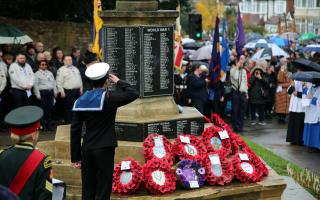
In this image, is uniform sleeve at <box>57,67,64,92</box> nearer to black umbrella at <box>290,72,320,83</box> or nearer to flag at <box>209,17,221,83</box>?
flag at <box>209,17,221,83</box>

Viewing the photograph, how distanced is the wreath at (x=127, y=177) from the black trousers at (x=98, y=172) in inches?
39.8

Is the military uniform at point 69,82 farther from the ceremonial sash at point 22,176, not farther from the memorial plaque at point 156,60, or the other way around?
the ceremonial sash at point 22,176

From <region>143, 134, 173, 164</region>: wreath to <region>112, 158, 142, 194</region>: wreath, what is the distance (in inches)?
14.1

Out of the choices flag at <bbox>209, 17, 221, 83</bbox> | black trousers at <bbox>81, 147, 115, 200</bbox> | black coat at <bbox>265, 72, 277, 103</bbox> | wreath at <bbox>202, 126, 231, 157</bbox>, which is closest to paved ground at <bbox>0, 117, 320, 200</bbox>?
black coat at <bbox>265, 72, 277, 103</bbox>

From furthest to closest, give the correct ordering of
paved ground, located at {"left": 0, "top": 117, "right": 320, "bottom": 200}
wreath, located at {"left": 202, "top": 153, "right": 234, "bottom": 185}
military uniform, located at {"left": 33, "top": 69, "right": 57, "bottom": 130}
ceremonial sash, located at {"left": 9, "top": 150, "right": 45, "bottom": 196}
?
military uniform, located at {"left": 33, "top": 69, "right": 57, "bottom": 130}
paved ground, located at {"left": 0, "top": 117, "right": 320, "bottom": 200}
wreath, located at {"left": 202, "top": 153, "right": 234, "bottom": 185}
ceremonial sash, located at {"left": 9, "top": 150, "right": 45, "bottom": 196}

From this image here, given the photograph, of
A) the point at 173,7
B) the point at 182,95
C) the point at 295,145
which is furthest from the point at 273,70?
the point at 173,7

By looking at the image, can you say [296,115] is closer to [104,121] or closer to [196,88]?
[196,88]

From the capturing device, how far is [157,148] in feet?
32.8

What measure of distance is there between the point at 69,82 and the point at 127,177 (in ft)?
26.7

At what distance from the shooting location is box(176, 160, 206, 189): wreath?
9492 millimetres

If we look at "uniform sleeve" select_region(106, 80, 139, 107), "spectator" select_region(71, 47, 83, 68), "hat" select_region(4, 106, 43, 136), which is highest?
"hat" select_region(4, 106, 43, 136)

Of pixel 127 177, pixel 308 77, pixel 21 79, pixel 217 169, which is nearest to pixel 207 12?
pixel 21 79

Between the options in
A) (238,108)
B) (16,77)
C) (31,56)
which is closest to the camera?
(16,77)

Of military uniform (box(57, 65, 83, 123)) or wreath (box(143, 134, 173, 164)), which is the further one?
military uniform (box(57, 65, 83, 123))
